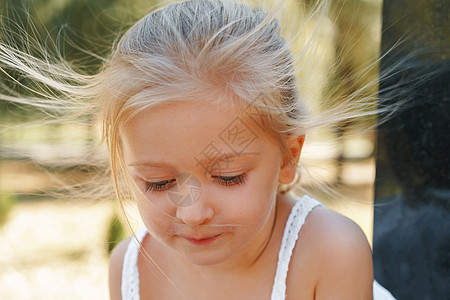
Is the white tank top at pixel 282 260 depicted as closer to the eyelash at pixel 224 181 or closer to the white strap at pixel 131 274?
the white strap at pixel 131 274

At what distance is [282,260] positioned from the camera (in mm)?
1259

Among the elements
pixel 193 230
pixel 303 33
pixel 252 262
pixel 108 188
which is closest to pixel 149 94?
pixel 193 230

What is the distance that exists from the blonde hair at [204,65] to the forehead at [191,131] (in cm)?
3

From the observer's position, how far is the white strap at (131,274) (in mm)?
1382

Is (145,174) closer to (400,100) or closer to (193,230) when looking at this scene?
(193,230)

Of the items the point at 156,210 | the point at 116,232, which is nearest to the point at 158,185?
the point at 156,210

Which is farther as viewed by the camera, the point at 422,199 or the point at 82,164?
the point at 82,164

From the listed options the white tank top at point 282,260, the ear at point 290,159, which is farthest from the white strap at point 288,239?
the ear at point 290,159

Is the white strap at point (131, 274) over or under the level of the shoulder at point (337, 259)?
under

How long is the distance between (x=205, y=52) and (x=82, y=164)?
748mm

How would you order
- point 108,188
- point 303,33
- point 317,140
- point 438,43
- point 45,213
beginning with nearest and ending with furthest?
1. point 438,43
2. point 303,33
3. point 317,140
4. point 108,188
5. point 45,213

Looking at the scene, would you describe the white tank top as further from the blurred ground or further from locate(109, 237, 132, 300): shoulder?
the blurred ground

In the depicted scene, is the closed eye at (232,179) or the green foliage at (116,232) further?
the green foliage at (116,232)

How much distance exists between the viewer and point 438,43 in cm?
111
